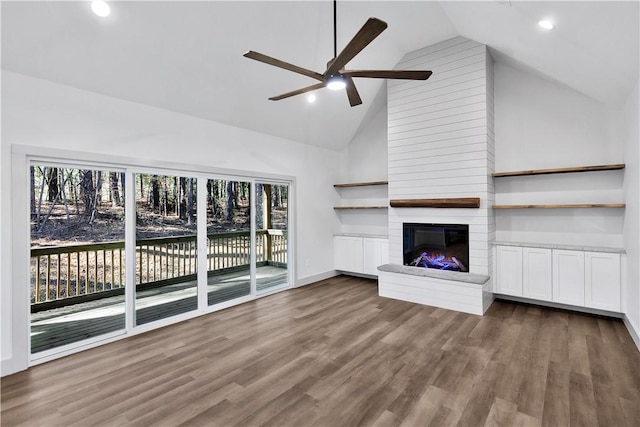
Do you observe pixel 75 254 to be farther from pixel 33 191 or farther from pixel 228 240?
pixel 228 240

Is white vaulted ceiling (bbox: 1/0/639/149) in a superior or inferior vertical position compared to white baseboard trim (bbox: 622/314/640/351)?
superior

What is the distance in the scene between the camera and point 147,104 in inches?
147

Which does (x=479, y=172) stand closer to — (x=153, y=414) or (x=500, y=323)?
(x=500, y=323)

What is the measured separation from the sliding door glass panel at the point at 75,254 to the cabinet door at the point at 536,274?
531 cm

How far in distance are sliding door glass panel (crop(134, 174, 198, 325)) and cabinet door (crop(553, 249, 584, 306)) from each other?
4.90 meters

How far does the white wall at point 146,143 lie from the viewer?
9.25 ft

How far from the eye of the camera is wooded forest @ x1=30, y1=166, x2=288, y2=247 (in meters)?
3.18

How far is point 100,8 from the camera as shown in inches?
109

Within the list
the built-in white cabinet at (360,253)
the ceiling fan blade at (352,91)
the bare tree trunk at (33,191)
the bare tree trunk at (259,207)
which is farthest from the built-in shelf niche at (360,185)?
the bare tree trunk at (33,191)

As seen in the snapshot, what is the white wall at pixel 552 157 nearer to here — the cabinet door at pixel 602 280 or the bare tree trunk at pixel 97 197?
the cabinet door at pixel 602 280

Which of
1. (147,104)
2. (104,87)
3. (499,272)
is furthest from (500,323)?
(104,87)

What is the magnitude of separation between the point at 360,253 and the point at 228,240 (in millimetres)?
2603

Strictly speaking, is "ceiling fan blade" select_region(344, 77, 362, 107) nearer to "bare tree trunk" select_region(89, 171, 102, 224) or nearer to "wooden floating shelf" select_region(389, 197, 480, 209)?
"wooden floating shelf" select_region(389, 197, 480, 209)

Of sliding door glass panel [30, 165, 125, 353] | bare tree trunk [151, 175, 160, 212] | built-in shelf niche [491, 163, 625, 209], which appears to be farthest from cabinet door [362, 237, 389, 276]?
sliding door glass panel [30, 165, 125, 353]
